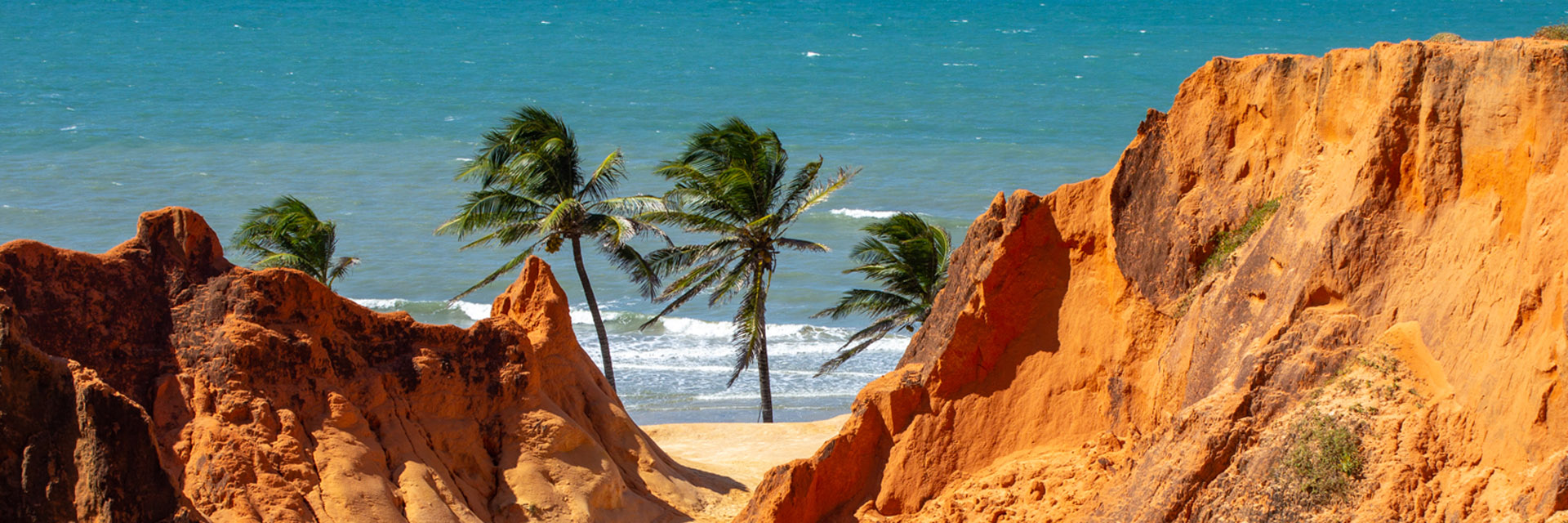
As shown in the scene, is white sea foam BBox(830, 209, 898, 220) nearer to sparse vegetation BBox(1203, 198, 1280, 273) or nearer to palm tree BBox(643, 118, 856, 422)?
palm tree BBox(643, 118, 856, 422)

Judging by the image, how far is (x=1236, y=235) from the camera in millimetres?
12820

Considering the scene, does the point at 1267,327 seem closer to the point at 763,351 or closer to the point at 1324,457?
the point at 1324,457

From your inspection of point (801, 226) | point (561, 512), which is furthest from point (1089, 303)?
point (801, 226)

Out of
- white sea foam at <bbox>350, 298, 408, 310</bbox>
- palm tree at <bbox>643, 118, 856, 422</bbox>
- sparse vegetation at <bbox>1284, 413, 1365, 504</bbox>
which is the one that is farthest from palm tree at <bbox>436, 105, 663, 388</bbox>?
sparse vegetation at <bbox>1284, 413, 1365, 504</bbox>

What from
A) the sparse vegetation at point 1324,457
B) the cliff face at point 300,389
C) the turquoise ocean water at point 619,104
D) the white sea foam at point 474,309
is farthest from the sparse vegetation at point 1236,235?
the white sea foam at point 474,309

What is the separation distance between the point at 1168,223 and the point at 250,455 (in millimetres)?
10456

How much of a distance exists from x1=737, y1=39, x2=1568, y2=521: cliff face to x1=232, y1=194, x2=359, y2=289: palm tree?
15.1 metres

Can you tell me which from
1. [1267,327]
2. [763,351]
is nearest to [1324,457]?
[1267,327]

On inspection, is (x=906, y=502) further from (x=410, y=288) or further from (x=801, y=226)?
(x=801, y=226)

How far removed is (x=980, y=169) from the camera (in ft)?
231

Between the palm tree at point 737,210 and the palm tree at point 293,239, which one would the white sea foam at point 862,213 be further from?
the palm tree at point 293,239

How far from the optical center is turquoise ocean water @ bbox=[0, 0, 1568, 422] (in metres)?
50.5

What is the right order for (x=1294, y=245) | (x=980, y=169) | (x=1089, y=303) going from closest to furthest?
(x=1294, y=245) → (x=1089, y=303) → (x=980, y=169)

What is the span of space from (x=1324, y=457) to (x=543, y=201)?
2212cm
